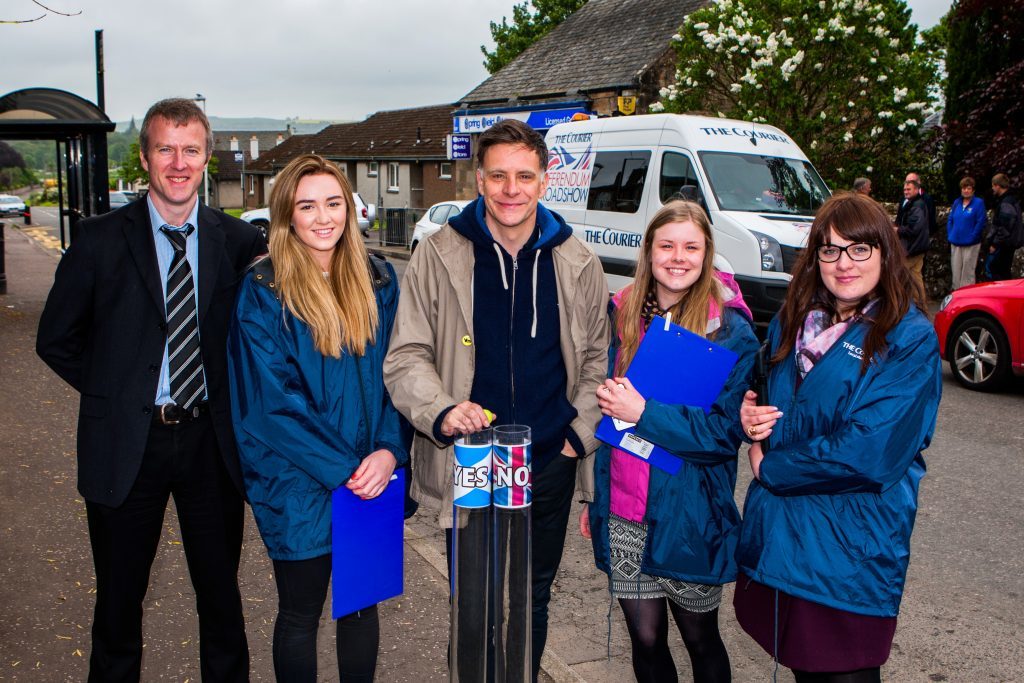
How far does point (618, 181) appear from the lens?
12.0m

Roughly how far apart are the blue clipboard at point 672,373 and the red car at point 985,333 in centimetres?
687

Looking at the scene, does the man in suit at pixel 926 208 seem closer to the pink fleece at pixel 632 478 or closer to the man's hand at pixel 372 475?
the pink fleece at pixel 632 478

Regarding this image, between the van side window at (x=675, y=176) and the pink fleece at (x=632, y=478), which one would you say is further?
the van side window at (x=675, y=176)

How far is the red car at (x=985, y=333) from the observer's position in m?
8.62

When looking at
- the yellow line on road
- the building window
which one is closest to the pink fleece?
the yellow line on road

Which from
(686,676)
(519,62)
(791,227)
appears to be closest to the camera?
(686,676)

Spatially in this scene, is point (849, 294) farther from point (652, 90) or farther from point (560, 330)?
point (652, 90)

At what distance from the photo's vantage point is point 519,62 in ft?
96.9

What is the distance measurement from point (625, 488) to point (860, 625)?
0.81 meters

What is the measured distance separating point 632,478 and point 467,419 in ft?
1.95

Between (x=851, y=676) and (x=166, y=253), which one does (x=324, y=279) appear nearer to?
(x=166, y=253)

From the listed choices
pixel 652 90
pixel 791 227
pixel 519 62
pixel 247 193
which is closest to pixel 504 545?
pixel 791 227

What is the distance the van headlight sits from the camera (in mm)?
10242

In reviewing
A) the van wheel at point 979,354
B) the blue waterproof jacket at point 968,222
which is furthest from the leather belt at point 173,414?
the blue waterproof jacket at point 968,222
